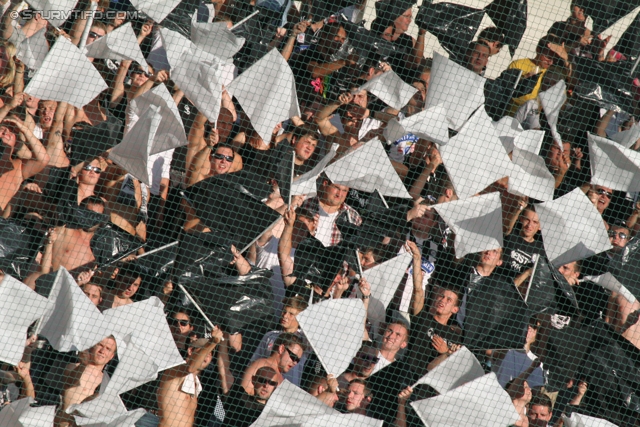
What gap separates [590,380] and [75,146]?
116 inches

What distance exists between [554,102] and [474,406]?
1.73 meters

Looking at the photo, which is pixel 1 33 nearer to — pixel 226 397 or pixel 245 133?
pixel 245 133

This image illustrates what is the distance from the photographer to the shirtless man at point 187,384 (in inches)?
161

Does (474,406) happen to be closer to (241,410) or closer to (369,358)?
(369,358)

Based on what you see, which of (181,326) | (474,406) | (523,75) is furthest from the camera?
(523,75)

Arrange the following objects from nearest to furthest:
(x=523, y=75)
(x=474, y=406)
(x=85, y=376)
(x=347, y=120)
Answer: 1. (x=85, y=376)
2. (x=474, y=406)
3. (x=347, y=120)
4. (x=523, y=75)

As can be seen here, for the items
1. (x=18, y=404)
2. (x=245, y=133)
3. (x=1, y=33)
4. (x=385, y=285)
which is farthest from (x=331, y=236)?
(x=1, y=33)

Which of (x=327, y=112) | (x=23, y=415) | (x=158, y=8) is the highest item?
(x=158, y=8)

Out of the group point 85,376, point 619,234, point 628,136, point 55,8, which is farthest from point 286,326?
point 628,136

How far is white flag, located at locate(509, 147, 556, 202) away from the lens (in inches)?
174

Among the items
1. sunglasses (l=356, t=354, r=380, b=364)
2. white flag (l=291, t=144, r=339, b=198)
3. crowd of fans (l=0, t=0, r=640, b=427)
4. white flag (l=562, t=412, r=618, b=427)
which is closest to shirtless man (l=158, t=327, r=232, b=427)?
crowd of fans (l=0, t=0, r=640, b=427)

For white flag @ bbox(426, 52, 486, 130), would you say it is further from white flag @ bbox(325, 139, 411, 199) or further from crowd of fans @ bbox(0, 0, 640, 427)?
white flag @ bbox(325, 139, 411, 199)

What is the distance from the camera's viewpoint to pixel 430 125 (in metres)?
4.42

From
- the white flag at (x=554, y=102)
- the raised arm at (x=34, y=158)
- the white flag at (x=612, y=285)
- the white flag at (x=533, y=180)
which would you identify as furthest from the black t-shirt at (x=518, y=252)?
the raised arm at (x=34, y=158)
